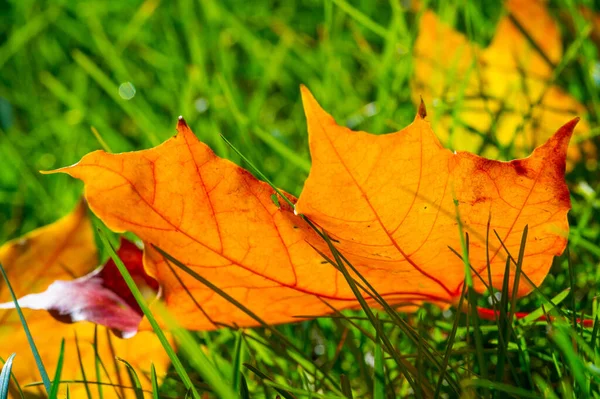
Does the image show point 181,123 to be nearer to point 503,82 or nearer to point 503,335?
point 503,335

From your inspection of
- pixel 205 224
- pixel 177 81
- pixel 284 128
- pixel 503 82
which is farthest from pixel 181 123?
pixel 177 81

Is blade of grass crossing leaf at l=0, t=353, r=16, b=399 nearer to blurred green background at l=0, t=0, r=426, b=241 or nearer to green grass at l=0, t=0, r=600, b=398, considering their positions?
green grass at l=0, t=0, r=600, b=398

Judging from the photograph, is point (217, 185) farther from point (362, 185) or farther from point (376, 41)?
point (376, 41)

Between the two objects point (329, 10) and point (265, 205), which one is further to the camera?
point (329, 10)

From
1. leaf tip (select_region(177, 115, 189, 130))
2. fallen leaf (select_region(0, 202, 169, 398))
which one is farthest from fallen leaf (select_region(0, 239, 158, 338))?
leaf tip (select_region(177, 115, 189, 130))

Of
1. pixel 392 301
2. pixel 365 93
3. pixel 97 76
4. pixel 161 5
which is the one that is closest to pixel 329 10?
pixel 365 93

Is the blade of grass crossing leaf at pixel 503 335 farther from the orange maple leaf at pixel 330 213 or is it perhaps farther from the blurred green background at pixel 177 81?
the blurred green background at pixel 177 81
